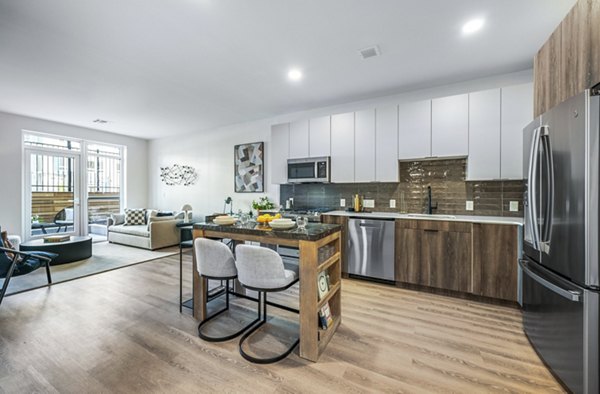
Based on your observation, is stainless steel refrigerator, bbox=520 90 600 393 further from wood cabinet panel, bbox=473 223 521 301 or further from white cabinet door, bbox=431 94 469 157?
white cabinet door, bbox=431 94 469 157

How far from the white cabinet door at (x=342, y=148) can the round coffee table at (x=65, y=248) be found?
4461mm

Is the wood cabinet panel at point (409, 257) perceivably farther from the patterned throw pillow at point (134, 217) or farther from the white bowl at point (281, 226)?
the patterned throw pillow at point (134, 217)

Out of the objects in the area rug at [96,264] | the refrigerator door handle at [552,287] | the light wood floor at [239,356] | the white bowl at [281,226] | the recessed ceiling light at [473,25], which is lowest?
the light wood floor at [239,356]

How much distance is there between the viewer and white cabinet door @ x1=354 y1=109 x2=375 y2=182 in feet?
12.1

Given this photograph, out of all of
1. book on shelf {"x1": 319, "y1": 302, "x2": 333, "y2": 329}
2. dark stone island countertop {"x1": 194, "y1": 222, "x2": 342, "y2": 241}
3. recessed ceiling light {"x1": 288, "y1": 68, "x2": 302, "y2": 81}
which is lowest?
book on shelf {"x1": 319, "y1": 302, "x2": 333, "y2": 329}

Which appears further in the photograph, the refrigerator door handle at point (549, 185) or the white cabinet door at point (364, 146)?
the white cabinet door at point (364, 146)

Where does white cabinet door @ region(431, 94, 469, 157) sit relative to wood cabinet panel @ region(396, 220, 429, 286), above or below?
above

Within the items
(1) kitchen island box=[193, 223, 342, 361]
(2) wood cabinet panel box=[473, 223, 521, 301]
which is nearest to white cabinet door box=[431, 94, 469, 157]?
(2) wood cabinet panel box=[473, 223, 521, 301]

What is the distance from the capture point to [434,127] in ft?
10.7

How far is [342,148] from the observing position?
3.89 metres

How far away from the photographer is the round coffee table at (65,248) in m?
3.99

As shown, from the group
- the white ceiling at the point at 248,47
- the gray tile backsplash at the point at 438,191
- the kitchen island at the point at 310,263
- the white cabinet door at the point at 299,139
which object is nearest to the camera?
the kitchen island at the point at 310,263

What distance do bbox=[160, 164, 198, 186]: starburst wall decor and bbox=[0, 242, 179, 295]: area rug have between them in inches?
69.5

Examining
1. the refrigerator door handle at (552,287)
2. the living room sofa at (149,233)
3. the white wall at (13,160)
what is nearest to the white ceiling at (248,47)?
the white wall at (13,160)
